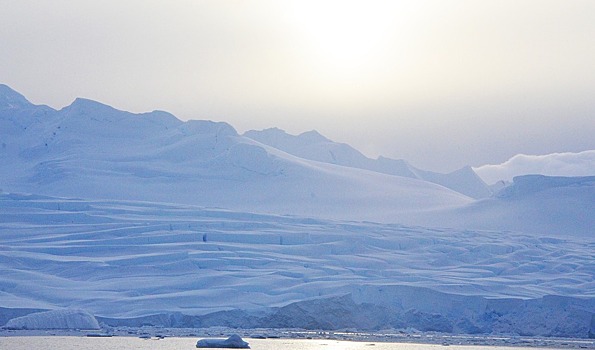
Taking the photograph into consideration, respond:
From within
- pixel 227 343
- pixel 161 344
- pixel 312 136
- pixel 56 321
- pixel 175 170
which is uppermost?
pixel 312 136

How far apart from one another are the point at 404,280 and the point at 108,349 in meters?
13.0

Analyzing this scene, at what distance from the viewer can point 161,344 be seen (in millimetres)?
25781

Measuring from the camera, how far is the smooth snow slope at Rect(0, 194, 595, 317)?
32.1 m

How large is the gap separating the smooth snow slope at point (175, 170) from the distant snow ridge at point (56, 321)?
25.4m

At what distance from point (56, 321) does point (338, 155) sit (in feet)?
147

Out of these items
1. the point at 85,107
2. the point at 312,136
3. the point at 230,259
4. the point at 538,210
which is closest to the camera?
the point at 230,259

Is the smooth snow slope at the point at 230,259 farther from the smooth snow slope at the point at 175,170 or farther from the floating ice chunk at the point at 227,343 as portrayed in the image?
the smooth snow slope at the point at 175,170

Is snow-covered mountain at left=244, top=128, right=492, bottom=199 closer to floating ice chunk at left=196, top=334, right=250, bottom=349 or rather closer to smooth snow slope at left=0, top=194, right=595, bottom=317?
smooth snow slope at left=0, top=194, right=595, bottom=317

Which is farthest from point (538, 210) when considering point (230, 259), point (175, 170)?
point (230, 259)

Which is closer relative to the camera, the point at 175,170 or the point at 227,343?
the point at 227,343

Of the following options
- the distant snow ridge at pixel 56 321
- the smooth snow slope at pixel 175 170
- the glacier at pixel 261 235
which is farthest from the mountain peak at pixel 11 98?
the distant snow ridge at pixel 56 321

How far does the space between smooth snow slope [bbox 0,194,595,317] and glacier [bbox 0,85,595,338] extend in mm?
90

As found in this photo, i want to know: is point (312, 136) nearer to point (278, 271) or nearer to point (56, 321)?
point (278, 271)

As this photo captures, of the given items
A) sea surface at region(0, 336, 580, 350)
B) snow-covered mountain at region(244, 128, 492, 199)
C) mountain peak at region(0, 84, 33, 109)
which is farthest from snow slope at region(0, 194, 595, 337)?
snow-covered mountain at region(244, 128, 492, 199)
